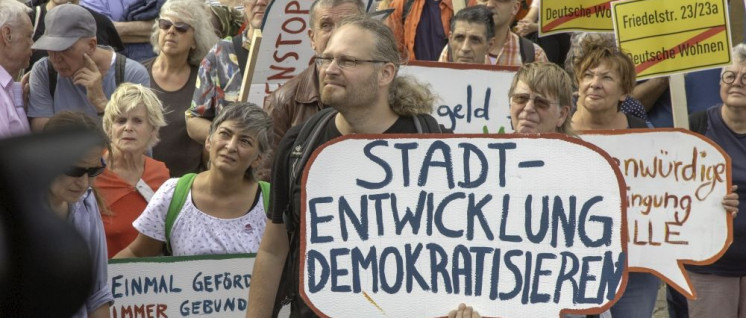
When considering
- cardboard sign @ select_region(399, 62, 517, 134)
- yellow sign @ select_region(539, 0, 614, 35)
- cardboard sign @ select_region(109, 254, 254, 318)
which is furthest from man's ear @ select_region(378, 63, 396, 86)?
yellow sign @ select_region(539, 0, 614, 35)

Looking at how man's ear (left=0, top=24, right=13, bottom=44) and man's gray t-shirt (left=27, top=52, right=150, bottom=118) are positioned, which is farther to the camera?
man's gray t-shirt (left=27, top=52, right=150, bottom=118)

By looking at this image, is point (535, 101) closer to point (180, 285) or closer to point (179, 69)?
point (180, 285)

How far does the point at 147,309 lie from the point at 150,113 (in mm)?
997

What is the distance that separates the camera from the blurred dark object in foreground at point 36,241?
589 mm

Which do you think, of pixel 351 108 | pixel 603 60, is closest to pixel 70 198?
pixel 351 108

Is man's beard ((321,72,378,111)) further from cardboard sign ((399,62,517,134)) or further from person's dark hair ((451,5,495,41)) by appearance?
person's dark hair ((451,5,495,41))

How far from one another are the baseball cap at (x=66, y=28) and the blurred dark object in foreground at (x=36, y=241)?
18.7 ft

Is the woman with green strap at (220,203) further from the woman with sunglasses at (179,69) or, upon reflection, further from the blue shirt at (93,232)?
the woman with sunglasses at (179,69)

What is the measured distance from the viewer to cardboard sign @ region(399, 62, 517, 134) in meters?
5.36

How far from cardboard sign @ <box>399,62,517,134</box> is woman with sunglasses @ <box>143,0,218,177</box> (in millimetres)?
1719

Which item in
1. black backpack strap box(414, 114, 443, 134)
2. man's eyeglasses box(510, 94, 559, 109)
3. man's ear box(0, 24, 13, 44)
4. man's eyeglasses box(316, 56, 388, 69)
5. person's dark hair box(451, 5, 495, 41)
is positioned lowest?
black backpack strap box(414, 114, 443, 134)

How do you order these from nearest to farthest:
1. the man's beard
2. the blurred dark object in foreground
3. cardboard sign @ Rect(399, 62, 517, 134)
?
the blurred dark object in foreground → the man's beard → cardboard sign @ Rect(399, 62, 517, 134)

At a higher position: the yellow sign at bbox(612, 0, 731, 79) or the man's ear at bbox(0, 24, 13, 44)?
the man's ear at bbox(0, 24, 13, 44)

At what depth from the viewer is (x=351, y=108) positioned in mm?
3297
